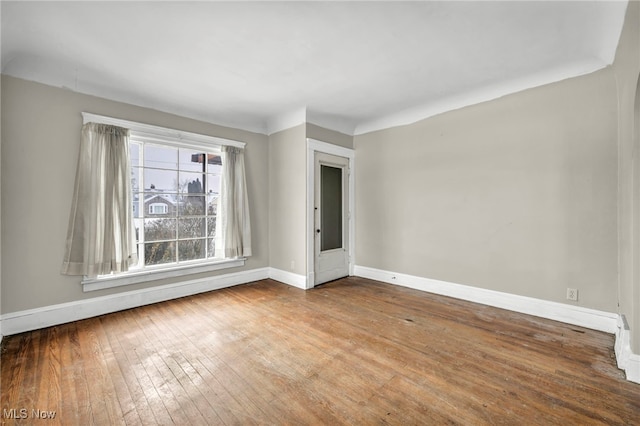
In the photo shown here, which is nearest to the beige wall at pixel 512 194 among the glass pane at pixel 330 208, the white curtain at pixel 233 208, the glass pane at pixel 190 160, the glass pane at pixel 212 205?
the glass pane at pixel 330 208

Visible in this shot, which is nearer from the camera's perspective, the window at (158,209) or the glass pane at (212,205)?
the window at (158,209)

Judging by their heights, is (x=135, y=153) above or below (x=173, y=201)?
above

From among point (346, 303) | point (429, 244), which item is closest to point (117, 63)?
point (346, 303)

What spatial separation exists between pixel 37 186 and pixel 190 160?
1.66 metres

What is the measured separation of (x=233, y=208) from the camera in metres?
4.29

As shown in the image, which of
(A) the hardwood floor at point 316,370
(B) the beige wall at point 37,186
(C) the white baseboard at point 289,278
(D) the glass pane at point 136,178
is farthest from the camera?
(C) the white baseboard at point 289,278

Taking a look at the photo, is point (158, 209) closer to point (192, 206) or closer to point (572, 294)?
point (192, 206)

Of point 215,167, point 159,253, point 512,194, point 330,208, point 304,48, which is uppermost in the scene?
point 304,48

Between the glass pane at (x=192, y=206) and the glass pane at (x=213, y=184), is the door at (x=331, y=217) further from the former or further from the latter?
the glass pane at (x=192, y=206)

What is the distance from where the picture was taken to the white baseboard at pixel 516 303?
275 centimetres

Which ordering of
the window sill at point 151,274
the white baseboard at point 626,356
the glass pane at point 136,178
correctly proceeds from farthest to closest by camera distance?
the glass pane at point 136,178 → the window sill at point 151,274 → the white baseboard at point 626,356

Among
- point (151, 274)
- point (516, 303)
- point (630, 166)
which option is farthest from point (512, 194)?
point (151, 274)

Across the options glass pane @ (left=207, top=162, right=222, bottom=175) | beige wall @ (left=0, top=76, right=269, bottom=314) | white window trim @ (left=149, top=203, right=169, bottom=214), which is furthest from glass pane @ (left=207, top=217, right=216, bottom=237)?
beige wall @ (left=0, top=76, right=269, bottom=314)

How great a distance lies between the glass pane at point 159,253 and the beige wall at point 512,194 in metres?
3.20
